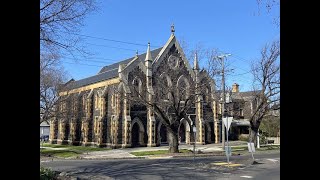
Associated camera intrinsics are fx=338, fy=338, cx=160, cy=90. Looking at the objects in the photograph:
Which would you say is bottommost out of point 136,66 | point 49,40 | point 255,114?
point 255,114

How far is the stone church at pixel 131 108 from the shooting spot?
142 feet

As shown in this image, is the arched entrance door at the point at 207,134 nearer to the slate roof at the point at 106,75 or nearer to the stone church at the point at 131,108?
the stone church at the point at 131,108

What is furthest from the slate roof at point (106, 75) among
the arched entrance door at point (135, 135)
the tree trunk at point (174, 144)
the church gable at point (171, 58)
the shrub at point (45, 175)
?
the shrub at point (45, 175)

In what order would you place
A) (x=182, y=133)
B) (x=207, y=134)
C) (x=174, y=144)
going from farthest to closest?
(x=207, y=134), (x=182, y=133), (x=174, y=144)

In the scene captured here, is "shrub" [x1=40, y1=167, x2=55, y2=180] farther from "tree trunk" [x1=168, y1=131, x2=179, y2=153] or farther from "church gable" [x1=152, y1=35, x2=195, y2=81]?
"church gable" [x1=152, y1=35, x2=195, y2=81]

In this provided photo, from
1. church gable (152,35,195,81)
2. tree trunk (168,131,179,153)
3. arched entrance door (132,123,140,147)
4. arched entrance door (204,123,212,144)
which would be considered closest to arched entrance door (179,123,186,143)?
arched entrance door (204,123,212,144)

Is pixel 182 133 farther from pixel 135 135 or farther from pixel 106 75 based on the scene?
pixel 106 75

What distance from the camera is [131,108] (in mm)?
44344

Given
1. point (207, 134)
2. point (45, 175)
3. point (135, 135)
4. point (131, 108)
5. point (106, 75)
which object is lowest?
point (207, 134)

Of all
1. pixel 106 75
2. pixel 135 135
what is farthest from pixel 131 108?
pixel 106 75
